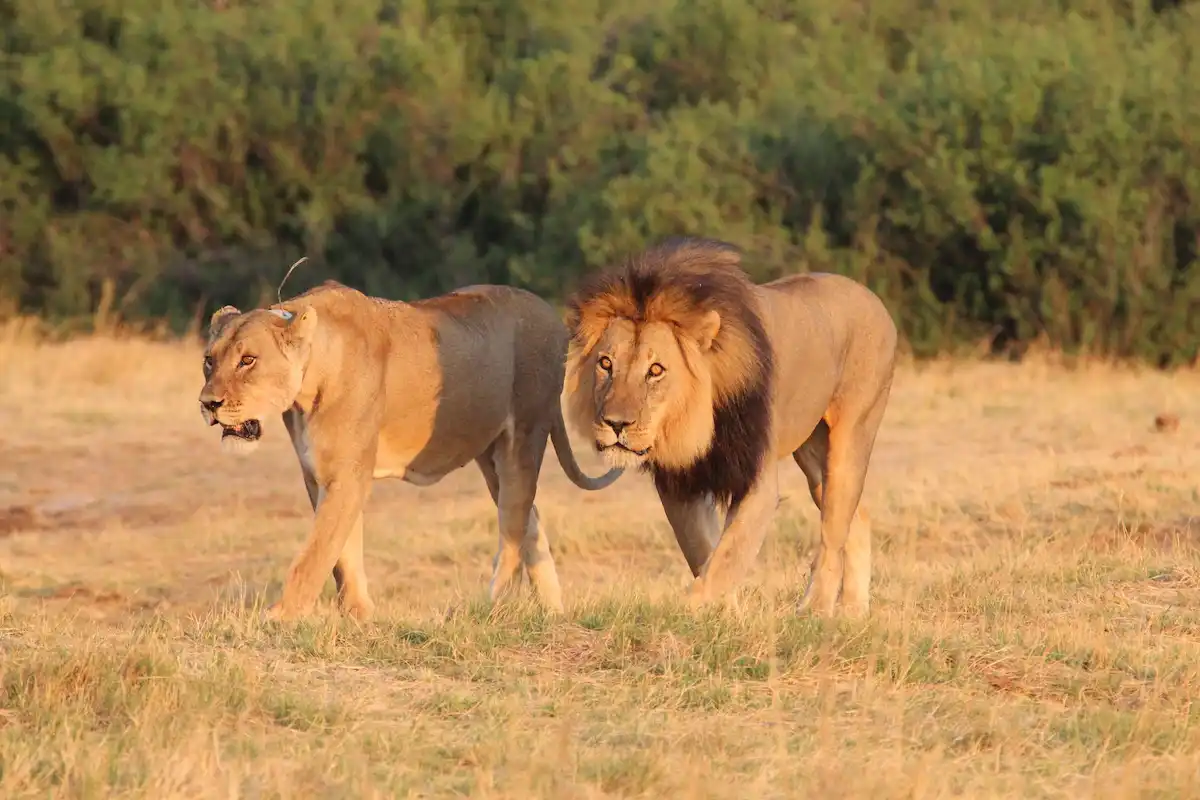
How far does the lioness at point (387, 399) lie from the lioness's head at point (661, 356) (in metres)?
0.88

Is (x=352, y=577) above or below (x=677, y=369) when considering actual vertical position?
below

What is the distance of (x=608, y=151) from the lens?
18.6 metres

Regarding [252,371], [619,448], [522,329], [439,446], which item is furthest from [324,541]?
[522,329]

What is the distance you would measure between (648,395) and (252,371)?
4.25 ft

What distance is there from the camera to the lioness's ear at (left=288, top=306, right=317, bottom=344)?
6.43 m

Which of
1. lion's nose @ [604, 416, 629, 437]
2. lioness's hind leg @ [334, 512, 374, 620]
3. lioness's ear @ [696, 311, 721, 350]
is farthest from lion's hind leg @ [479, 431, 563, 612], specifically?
lion's nose @ [604, 416, 629, 437]

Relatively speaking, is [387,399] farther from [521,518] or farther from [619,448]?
[619,448]

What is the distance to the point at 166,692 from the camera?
15.2ft

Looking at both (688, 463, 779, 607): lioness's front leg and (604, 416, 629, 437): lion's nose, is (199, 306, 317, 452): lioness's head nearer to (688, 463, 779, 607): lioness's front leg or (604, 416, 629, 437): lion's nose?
(604, 416, 629, 437): lion's nose

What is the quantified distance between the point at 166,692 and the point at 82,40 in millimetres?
16172

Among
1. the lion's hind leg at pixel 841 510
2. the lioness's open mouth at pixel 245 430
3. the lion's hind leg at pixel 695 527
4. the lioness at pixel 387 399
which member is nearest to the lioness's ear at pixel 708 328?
the lion's hind leg at pixel 695 527

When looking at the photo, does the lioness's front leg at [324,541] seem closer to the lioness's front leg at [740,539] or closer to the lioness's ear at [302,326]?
the lioness's ear at [302,326]

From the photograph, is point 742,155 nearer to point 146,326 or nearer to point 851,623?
point 146,326

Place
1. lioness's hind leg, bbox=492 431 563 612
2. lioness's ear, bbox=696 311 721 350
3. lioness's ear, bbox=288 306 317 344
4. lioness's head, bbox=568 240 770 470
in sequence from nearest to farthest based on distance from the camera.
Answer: lioness's head, bbox=568 240 770 470 < lioness's ear, bbox=696 311 721 350 < lioness's ear, bbox=288 306 317 344 < lioness's hind leg, bbox=492 431 563 612
